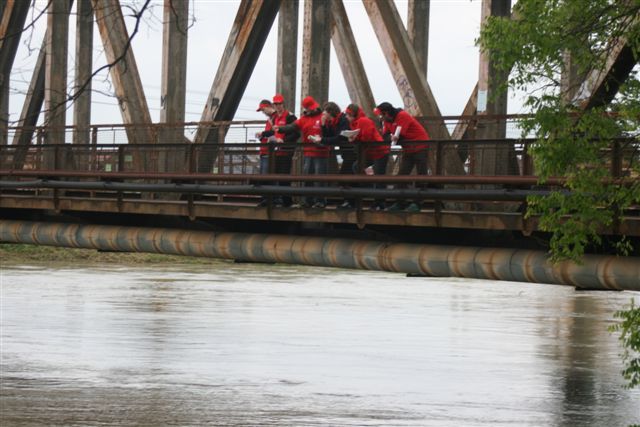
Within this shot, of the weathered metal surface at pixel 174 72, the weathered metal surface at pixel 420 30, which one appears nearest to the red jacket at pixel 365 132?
the weathered metal surface at pixel 174 72

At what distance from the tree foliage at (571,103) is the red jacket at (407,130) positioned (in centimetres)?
441

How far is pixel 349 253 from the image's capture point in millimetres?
19281

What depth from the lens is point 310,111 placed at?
2012cm

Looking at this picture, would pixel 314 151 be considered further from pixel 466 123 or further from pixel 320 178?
pixel 466 123

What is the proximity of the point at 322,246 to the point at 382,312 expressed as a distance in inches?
1051

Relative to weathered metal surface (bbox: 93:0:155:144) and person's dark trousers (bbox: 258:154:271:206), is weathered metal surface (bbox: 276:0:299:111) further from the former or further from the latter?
person's dark trousers (bbox: 258:154:271:206)

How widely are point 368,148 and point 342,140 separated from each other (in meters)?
0.51

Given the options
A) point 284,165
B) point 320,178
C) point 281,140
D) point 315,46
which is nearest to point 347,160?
point 320,178

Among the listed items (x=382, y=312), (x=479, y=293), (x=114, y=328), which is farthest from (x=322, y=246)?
(x=479, y=293)

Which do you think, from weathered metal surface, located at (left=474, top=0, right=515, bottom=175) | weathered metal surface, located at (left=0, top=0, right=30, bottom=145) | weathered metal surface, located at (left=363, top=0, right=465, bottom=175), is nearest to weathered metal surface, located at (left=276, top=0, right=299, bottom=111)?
weathered metal surface, located at (left=363, top=0, right=465, bottom=175)

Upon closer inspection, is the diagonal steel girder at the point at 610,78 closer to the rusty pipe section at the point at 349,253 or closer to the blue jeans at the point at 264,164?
the rusty pipe section at the point at 349,253

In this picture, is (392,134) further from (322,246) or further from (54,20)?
(54,20)

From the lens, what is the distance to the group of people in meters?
18.6

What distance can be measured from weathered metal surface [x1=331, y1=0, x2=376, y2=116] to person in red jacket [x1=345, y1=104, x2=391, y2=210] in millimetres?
5844
